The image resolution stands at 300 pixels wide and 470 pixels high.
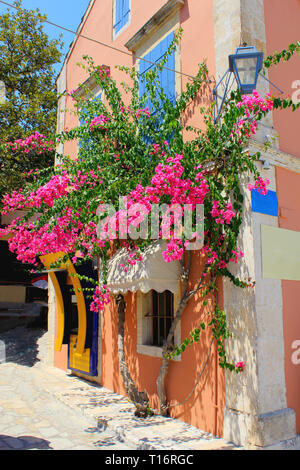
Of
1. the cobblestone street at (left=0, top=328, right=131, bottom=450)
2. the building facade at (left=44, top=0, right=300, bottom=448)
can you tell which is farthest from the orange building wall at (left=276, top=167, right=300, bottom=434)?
the cobblestone street at (left=0, top=328, right=131, bottom=450)

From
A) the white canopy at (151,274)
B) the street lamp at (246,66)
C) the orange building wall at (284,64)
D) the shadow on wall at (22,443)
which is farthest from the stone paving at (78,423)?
the street lamp at (246,66)

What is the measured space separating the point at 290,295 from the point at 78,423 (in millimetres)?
4319

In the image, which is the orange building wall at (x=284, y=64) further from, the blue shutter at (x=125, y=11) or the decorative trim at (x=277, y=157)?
the blue shutter at (x=125, y=11)

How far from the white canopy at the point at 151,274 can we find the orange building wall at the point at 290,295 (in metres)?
1.82

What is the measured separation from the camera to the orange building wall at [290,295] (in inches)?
236

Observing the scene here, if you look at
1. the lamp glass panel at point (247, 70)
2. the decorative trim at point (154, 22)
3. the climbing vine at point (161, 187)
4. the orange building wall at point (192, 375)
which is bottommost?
the orange building wall at point (192, 375)

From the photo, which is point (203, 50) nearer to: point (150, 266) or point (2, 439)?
point (150, 266)

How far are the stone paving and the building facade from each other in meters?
0.43

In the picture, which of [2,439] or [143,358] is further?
[143,358]

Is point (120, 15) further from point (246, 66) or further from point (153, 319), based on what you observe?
point (153, 319)

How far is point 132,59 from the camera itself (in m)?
9.23

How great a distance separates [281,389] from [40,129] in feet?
46.1

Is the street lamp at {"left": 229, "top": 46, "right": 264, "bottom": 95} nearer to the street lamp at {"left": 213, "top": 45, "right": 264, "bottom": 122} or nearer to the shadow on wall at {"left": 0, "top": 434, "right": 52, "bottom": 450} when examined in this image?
the street lamp at {"left": 213, "top": 45, "right": 264, "bottom": 122}
